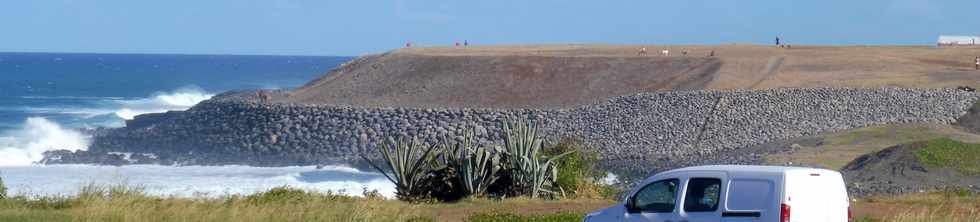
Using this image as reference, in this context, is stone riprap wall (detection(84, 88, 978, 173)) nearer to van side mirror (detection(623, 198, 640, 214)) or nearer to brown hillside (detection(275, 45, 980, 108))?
brown hillside (detection(275, 45, 980, 108))

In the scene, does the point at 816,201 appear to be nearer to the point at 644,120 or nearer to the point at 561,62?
the point at 644,120

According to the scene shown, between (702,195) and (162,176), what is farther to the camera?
(162,176)

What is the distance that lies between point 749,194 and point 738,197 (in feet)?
0.37

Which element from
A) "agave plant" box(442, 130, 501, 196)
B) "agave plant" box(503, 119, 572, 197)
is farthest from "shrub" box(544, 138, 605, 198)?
"agave plant" box(442, 130, 501, 196)

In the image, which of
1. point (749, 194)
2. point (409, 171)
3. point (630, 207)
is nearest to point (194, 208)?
point (630, 207)

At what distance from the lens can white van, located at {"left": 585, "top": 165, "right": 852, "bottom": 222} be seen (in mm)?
13672

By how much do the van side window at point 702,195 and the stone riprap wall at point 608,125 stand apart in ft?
84.8

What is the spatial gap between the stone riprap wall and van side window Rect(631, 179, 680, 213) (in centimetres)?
2556

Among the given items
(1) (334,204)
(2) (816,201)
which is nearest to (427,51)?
(1) (334,204)

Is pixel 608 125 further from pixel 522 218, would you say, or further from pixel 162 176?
pixel 522 218

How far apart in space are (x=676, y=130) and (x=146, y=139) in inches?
785

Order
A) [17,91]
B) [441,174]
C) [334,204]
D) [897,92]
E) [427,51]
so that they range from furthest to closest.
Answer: [17,91] < [427,51] < [897,92] < [441,174] < [334,204]

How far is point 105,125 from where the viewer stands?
6719 centimetres

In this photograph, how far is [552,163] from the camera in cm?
2427
